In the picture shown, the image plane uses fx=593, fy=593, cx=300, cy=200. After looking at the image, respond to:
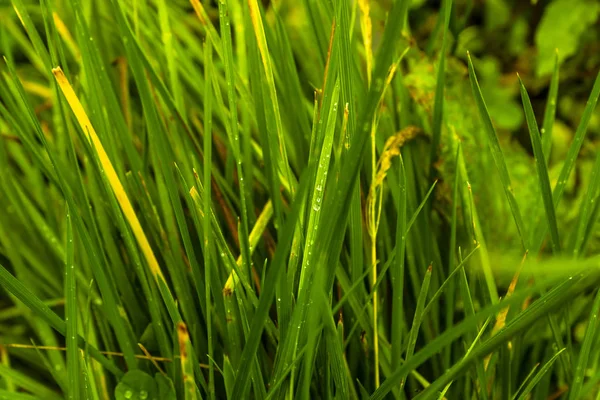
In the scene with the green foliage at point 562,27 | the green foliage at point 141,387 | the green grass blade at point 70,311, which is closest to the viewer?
the green grass blade at point 70,311

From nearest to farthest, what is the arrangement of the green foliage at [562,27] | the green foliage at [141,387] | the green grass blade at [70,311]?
the green grass blade at [70,311]
the green foliage at [141,387]
the green foliage at [562,27]

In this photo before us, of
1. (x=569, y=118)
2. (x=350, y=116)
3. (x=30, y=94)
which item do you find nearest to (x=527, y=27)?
(x=569, y=118)

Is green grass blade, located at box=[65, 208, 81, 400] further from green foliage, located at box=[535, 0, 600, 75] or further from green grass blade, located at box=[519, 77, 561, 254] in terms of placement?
green foliage, located at box=[535, 0, 600, 75]

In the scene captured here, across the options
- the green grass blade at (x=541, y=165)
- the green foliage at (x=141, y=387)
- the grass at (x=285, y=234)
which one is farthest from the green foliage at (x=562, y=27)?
the green foliage at (x=141, y=387)

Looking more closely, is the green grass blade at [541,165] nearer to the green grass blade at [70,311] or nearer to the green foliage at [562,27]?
the green grass blade at [70,311]

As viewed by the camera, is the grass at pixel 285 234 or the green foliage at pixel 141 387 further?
the green foliage at pixel 141 387

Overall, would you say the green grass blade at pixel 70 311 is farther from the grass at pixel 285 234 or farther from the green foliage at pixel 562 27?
the green foliage at pixel 562 27

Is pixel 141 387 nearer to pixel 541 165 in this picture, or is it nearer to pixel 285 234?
pixel 285 234

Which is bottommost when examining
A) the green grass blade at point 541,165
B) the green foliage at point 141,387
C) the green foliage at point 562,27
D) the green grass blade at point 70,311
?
the green foliage at point 141,387

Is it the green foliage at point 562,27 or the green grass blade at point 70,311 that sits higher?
the green foliage at point 562,27
